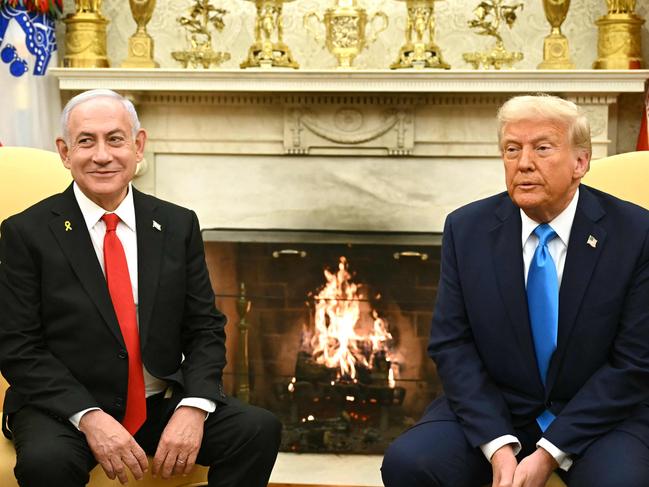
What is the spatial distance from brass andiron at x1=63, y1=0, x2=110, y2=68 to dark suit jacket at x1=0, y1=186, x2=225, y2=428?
87.7 inches

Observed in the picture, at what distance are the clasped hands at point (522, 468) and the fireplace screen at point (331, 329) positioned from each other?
1565 millimetres

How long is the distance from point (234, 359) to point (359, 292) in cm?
60

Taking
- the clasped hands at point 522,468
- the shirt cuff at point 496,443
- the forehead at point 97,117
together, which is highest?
the forehead at point 97,117

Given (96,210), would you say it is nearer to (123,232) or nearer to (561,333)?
(123,232)

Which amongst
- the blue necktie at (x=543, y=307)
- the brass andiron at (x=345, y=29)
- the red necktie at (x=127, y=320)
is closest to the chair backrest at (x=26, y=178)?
the red necktie at (x=127, y=320)

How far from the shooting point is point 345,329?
433 cm

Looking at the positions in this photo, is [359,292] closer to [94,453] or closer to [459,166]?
[459,166]

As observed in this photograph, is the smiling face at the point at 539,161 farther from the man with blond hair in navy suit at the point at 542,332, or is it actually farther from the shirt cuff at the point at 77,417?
the shirt cuff at the point at 77,417

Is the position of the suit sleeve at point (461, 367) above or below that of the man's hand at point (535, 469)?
above

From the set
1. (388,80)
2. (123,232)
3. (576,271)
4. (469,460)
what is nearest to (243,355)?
(388,80)

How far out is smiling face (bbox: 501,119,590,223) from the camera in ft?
7.79

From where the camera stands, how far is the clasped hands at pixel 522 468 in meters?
2.25

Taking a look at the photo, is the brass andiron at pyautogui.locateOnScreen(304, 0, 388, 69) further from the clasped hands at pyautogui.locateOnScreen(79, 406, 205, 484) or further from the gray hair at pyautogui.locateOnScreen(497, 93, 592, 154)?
the clasped hands at pyautogui.locateOnScreen(79, 406, 205, 484)

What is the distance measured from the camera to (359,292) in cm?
441
